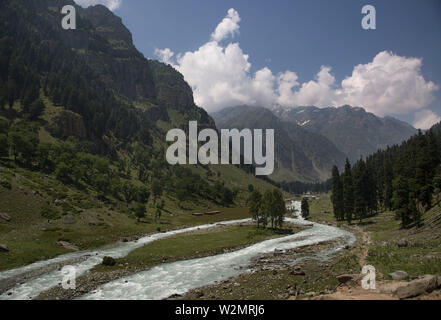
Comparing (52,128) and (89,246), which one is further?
(52,128)

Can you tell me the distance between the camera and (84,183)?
11331 cm

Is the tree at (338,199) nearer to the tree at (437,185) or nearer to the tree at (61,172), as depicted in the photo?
the tree at (437,185)

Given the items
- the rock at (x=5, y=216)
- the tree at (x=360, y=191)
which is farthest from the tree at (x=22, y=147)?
the tree at (x=360, y=191)

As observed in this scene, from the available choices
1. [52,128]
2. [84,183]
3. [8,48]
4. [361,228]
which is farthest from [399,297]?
[8,48]

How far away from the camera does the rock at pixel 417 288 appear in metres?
19.5

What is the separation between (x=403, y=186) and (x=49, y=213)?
102 metres

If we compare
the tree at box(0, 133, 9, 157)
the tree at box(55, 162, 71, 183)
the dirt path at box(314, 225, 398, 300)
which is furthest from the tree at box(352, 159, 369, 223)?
the tree at box(0, 133, 9, 157)

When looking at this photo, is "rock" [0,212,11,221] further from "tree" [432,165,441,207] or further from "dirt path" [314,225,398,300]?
"tree" [432,165,441,207]

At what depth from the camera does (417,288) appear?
768 inches

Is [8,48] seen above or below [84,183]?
above

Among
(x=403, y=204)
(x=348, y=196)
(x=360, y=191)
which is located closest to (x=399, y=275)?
(x=403, y=204)

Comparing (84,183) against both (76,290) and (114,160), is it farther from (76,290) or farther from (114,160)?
(76,290)

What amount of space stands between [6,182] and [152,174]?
122 metres

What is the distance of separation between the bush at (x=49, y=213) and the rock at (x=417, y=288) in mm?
78942
